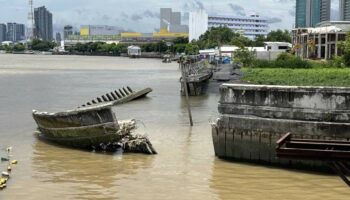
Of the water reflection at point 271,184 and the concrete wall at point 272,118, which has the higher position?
the concrete wall at point 272,118

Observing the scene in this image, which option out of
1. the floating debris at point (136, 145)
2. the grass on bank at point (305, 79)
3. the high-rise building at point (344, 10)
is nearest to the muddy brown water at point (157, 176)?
the floating debris at point (136, 145)

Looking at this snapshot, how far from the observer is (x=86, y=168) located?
1764 centimetres

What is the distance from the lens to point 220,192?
47.7ft

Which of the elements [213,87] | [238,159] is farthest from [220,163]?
[213,87]

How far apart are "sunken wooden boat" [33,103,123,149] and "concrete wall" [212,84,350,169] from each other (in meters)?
4.20

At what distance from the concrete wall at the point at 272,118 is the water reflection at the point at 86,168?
2.96 metres

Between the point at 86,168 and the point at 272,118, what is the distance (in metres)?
6.08

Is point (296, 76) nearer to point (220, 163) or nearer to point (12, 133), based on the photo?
point (220, 163)

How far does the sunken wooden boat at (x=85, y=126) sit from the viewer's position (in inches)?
786

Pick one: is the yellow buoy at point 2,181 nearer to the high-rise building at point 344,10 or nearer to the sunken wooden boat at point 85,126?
the sunken wooden boat at point 85,126

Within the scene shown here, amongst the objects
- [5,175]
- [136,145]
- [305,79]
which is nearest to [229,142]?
[136,145]

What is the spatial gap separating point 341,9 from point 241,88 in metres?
150

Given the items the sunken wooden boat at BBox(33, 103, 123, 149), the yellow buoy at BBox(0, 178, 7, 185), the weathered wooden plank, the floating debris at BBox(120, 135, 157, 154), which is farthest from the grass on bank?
the yellow buoy at BBox(0, 178, 7, 185)

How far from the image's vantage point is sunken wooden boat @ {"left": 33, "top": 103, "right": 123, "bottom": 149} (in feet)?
65.5
